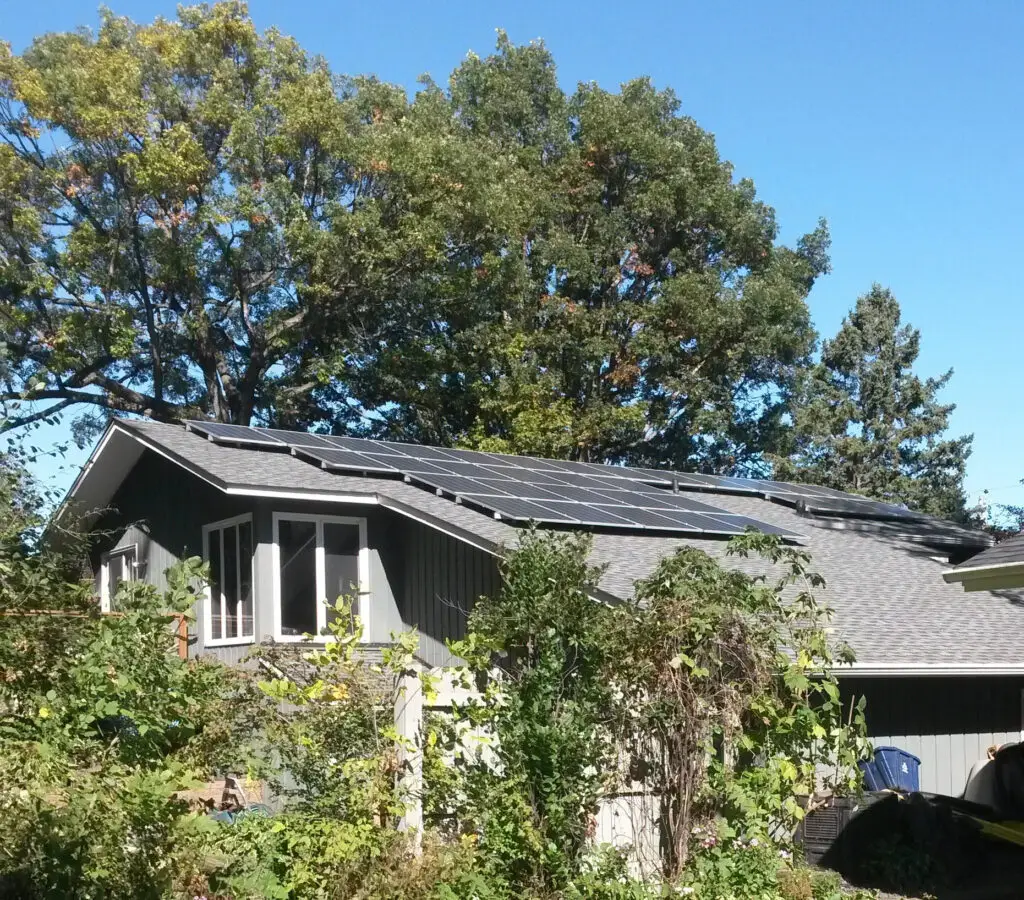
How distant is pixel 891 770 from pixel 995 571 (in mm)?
3440

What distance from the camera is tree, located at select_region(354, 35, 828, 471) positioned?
3117 cm

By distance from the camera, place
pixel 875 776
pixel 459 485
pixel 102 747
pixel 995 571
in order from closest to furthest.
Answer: pixel 102 747
pixel 995 571
pixel 875 776
pixel 459 485

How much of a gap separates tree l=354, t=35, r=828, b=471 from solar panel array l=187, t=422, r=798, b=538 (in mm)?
11005

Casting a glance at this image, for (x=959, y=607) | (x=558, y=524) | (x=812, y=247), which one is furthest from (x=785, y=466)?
(x=558, y=524)

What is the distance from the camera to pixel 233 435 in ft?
57.1

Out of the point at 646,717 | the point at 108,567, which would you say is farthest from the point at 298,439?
the point at 646,717

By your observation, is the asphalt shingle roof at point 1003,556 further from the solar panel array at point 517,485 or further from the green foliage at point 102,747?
the green foliage at point 102,747

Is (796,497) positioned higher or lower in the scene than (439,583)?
higher

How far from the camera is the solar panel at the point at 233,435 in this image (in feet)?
56.3

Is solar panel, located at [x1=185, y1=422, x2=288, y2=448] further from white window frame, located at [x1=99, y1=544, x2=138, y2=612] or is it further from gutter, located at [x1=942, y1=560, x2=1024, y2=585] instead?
gutter, located at [x1=942, y1=560, x2=1024, y2=585]

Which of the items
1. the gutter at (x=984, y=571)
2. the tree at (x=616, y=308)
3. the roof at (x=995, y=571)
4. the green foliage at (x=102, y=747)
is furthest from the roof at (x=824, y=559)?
the tree at (x=616, y=308)

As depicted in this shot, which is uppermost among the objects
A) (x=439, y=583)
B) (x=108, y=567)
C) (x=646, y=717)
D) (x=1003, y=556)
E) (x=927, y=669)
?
(x=108, y=567)

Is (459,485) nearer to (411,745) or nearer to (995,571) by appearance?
(995,571)

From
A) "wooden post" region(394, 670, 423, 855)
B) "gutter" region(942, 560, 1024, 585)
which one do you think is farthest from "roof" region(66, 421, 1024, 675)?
"wooden post" region(394, 670, 423, 855)
